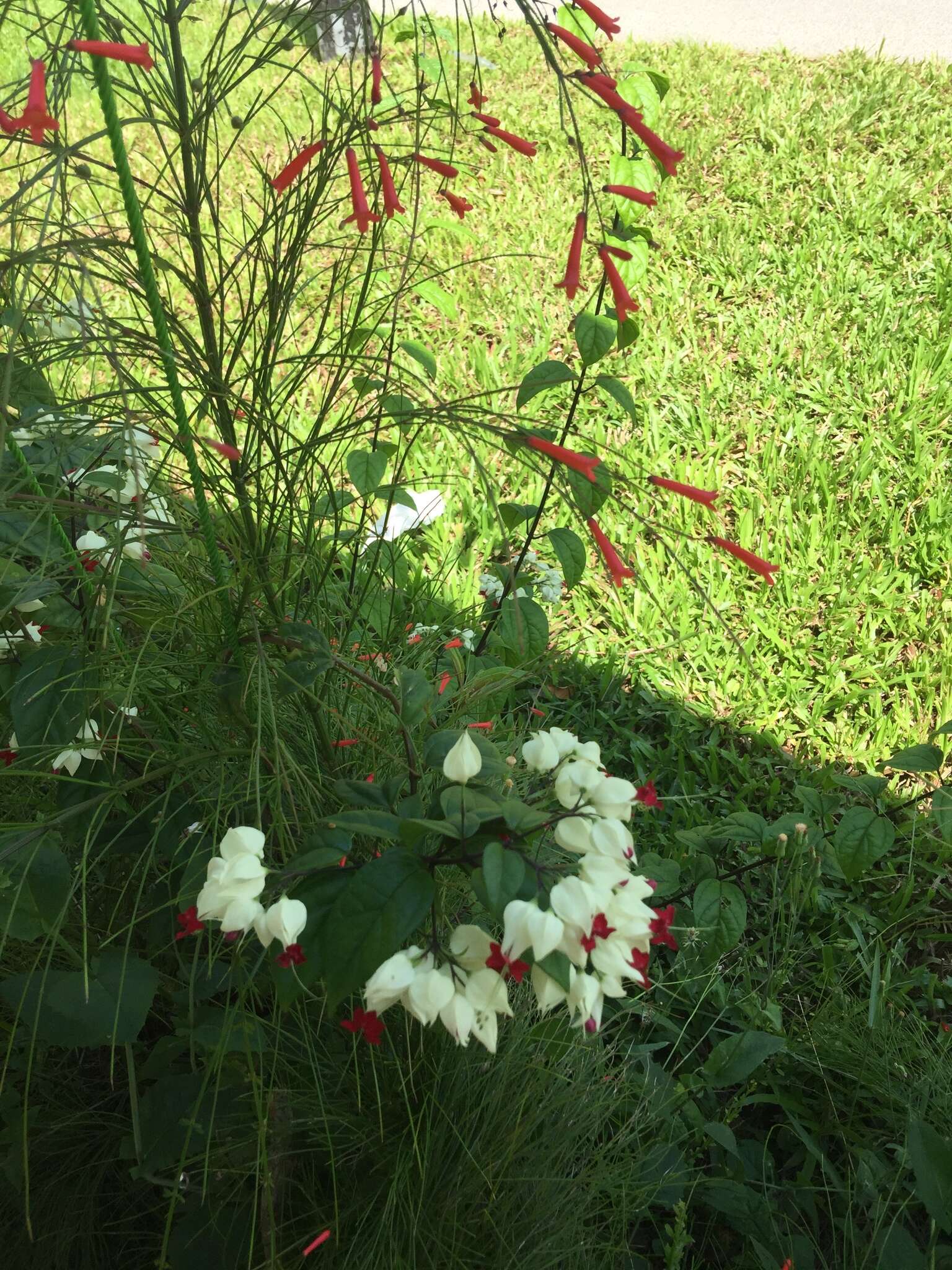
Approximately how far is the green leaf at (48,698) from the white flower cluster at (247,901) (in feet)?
0.88

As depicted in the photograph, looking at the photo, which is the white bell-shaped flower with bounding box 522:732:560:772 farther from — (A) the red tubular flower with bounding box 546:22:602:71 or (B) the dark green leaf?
(B) the dark green leaf

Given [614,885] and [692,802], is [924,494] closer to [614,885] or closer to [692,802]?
[692,802]

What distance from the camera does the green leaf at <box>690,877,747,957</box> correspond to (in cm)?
135

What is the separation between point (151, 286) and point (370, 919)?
21.6 inches

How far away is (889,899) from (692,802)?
0.37 m

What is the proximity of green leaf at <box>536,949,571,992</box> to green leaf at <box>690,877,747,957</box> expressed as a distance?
23.4 inches

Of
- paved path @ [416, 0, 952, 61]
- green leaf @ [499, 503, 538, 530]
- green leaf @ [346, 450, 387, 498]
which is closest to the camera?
green leaf @ [346, 450, 387, 498]

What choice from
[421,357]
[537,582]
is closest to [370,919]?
[421,357]

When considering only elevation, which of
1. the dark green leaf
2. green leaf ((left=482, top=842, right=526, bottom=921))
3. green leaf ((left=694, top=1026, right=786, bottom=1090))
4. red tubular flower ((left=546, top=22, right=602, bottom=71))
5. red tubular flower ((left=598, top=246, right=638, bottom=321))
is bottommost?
green leaf ((left=694, top=1026, right=786, bottom=1090))

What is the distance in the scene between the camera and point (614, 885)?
82 centimetres

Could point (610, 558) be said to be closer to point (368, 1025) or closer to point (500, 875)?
point (500, 875)

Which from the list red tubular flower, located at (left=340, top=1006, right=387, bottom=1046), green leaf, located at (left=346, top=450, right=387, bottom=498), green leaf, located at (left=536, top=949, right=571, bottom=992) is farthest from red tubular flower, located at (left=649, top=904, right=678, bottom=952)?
green leaf, located at (left=346, top=450, right=387, bottom=498)

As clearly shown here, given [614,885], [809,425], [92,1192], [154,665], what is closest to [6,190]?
[809,425]

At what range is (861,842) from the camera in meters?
1.38
